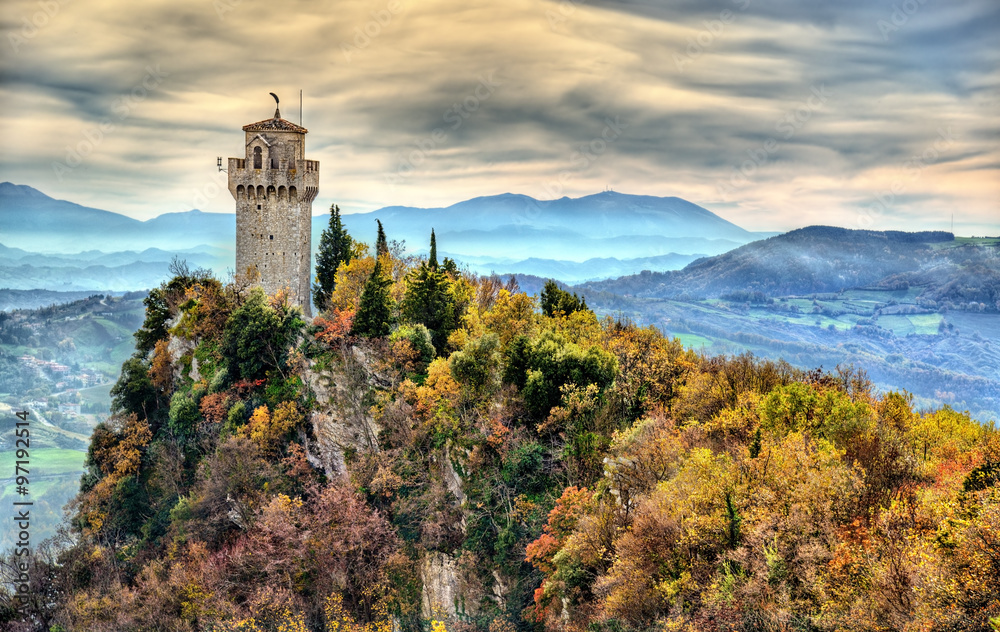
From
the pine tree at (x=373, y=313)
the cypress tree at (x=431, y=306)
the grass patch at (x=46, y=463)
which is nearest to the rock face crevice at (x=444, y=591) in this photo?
the cypress tree at (x=431, y=306)

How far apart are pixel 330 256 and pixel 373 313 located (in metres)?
18.2

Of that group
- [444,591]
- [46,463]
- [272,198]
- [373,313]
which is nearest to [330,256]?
[272,198]

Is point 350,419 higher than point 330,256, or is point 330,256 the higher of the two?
point 330,256

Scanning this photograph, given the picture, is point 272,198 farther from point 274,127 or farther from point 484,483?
point 484,483

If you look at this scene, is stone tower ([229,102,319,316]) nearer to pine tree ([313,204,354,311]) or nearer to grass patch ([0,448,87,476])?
pine tree ([313,204,354,311])

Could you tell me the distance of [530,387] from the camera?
1647 inches

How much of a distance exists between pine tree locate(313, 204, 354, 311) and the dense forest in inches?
11.7

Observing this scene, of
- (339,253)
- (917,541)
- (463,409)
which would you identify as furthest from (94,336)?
(917,541)

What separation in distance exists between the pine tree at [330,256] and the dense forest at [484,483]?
Result: 0.30 metres

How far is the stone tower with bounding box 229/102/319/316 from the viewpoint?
5944 centimetres

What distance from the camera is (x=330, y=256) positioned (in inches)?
2694

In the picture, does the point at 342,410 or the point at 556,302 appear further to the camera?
the point at 556,302

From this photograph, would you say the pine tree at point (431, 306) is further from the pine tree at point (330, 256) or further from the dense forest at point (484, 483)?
the pine tree at point (330, 256)

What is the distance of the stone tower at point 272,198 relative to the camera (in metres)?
59.4
